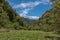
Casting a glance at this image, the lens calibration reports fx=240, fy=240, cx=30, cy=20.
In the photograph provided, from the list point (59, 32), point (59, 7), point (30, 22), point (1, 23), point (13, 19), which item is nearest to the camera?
point (59, 7)

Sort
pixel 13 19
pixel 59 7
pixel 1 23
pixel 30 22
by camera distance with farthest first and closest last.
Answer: pixel 30 22, pixel 13 19, pixel 1 23, pixel 59 7

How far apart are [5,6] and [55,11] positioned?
75.7ft

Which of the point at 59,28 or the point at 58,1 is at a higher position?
the point at 58,1

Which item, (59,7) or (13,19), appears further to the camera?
(13,19)

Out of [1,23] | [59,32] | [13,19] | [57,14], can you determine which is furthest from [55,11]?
[13,19]

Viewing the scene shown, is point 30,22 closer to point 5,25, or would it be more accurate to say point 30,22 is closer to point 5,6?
point 5,6

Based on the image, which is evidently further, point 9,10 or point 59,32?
point 9,10

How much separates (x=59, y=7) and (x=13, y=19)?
23.2 meters

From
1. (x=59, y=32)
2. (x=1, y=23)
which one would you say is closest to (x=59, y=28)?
(x=59, y=32)

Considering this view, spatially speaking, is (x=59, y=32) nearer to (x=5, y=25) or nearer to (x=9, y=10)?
(x=5, y=25)

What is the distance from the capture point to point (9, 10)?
4006 centimetres

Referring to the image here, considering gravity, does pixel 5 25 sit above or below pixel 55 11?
below

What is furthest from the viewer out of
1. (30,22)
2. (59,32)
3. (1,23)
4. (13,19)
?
(30,22)

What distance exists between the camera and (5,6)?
127 feet
